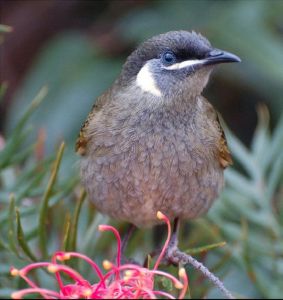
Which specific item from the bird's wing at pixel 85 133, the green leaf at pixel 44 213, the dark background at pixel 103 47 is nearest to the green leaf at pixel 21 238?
the green leaf at pixel 44 213

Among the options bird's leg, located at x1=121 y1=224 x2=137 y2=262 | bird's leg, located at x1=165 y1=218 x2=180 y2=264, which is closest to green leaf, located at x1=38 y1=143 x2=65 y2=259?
bird's leg, located at x1=165 y1=218 x2=180 y2=264

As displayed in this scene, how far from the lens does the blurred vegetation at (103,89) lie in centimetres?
329

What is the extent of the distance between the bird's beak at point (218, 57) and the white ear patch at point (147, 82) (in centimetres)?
25

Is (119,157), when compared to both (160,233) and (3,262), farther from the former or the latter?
(160,233)

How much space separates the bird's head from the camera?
321 cm

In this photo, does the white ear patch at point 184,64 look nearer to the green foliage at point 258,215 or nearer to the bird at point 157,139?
the bird at point 157,139

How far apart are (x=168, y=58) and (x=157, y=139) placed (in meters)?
0.32

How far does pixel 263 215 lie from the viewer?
12.4ft

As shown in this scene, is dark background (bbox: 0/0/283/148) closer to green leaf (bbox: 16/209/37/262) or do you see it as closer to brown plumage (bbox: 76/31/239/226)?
brown plumage (bbox: 76/31/239/226)

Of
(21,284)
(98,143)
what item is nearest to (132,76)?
(98,143)

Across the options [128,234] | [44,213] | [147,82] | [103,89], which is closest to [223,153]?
[147,82]

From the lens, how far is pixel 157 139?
3.29 meters

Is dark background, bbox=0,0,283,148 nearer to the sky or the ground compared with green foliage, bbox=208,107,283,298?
nearer to the sky

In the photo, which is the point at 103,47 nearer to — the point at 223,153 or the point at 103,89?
the point at 103,89
